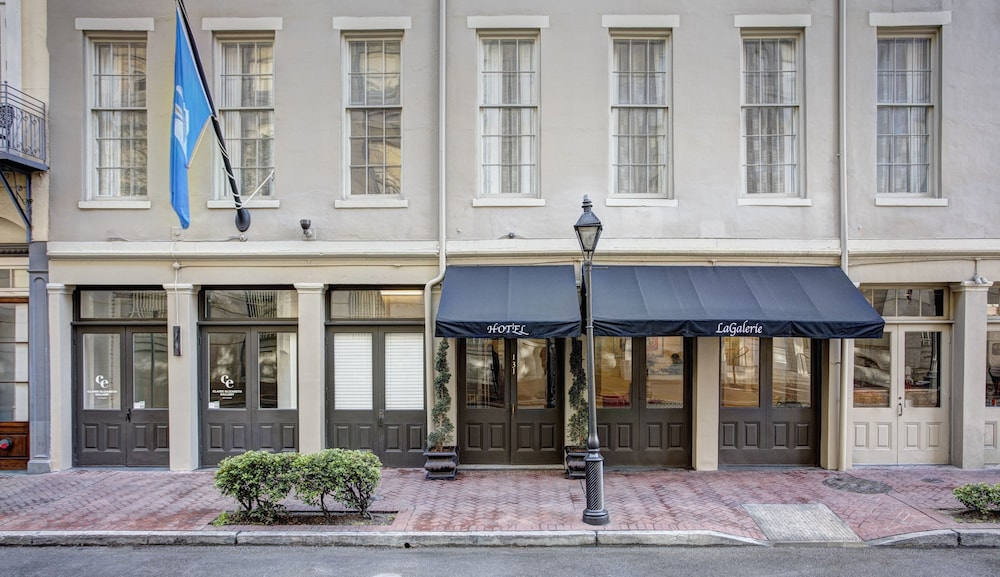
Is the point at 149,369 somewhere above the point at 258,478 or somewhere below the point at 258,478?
above

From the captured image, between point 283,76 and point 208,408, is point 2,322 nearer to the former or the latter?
point 208,408

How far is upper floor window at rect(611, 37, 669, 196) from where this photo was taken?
10.6 metres

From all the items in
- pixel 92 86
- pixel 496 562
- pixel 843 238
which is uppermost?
pixel 92 86

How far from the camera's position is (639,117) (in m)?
10.7

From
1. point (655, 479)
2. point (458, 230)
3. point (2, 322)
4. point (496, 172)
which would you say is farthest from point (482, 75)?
point (2, 322)

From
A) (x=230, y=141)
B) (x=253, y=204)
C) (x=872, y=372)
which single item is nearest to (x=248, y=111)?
(x=230, y=141)

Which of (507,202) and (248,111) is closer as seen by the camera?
(507,202)

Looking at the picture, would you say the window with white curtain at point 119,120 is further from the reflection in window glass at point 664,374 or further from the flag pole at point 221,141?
the reflection in window glass at point 664,374

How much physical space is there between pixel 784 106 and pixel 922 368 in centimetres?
547

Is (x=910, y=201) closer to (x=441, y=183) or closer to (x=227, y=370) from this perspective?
(x=441, y=183)

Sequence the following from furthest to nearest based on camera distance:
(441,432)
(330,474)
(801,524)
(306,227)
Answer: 1. (306,227)
2. (441,432)
3. (801,524)
4. (330,474)

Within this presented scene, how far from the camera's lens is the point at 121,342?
35.6 feet

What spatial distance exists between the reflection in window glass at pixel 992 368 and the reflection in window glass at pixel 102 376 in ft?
52.7

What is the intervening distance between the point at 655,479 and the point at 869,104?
7.71 m
